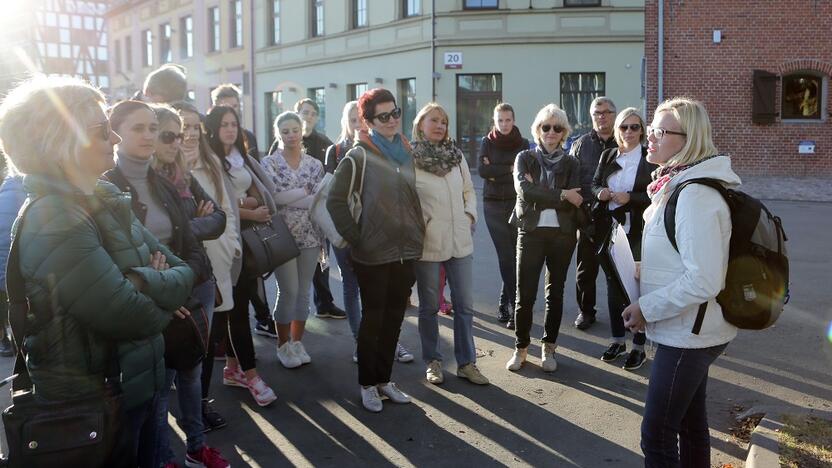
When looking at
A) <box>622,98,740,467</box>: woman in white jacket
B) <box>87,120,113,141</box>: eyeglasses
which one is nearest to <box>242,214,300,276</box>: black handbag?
<box>87,120,113,141</box>: eyeglasses

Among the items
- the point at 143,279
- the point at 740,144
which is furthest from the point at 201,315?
the point at 740,144

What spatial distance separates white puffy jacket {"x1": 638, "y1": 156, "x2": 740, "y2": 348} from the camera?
292 cm

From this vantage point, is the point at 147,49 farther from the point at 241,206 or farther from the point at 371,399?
the point at 371,399

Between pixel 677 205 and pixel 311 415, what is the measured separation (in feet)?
9.11

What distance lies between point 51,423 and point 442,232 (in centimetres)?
319

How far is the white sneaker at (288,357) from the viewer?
5.72 meters

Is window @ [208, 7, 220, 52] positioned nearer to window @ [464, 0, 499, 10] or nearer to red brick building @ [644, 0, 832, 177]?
window @ [464, 0, 499, 10]

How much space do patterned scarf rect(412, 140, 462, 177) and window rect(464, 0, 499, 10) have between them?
61.9ft

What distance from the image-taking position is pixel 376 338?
4906mm

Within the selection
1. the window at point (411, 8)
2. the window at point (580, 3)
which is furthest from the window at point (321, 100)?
the window at point (580, 3)

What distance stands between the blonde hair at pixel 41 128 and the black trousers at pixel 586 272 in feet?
14.8

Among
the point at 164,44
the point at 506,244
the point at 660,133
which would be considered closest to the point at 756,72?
the point at 506,244

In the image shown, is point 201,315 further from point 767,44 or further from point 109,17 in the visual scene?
point 109,17

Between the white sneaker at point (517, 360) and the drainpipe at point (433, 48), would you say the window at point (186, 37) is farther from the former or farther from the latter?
the white sneaker at point (517, 360)
